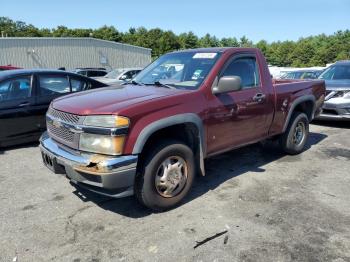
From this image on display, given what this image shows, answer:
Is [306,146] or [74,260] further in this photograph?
[306,146]

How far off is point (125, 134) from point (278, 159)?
3614 mm

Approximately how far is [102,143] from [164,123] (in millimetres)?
717

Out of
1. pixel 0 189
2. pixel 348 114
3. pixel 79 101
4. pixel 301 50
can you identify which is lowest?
pixel 0 189

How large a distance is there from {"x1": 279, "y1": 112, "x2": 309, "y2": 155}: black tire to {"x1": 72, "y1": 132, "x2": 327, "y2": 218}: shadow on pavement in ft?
0.65

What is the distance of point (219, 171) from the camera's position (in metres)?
5.60

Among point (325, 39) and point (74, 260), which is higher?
point (325, 39)

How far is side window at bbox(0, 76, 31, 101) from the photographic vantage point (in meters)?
6.68

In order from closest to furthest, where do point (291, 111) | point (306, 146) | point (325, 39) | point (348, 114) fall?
point (291, 111) < point (306, 146) < point (348, 114) < point (325, 39)

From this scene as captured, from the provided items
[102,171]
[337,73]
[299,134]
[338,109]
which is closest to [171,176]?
[102,171]

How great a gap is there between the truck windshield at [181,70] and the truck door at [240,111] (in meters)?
0.26

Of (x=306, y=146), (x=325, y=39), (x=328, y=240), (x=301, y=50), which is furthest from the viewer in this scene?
(x=325, y=39)

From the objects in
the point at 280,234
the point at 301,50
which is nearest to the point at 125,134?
the point at 280,234

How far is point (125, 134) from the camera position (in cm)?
357

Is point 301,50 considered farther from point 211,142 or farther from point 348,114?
point 211,142
